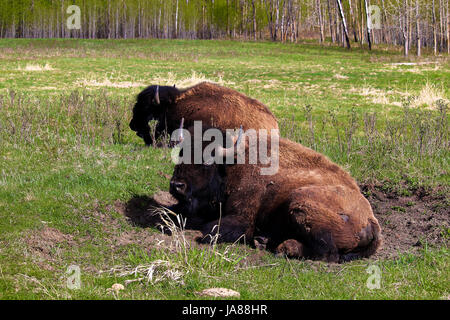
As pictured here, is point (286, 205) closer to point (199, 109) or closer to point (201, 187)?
Answer: point (201, 187)

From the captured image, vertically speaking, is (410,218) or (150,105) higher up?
(150,105)

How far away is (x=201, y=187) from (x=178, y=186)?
383mm

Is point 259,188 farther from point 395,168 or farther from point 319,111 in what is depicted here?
point 319,111

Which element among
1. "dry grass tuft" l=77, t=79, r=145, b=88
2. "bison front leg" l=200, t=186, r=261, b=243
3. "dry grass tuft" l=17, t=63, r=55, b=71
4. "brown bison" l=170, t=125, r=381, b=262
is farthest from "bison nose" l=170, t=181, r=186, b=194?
"dry grass tuft" l=17, t=63, r=55, b=71

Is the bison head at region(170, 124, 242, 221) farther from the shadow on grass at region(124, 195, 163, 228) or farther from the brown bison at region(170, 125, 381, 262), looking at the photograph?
the shadow on grass at region(124, 195, 163, 228)

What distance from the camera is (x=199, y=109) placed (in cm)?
1064

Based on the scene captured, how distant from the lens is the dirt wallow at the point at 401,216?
23.6 feet

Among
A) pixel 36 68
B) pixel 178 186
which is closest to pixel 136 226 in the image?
pixel 178 186

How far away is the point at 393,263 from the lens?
6.28 m

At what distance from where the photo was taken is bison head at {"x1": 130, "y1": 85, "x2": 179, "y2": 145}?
11.4m

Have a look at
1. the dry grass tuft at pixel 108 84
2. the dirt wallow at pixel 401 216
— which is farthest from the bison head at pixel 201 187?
the dry grass tuft at pixel 108 84

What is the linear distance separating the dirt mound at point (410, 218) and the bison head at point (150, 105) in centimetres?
462
